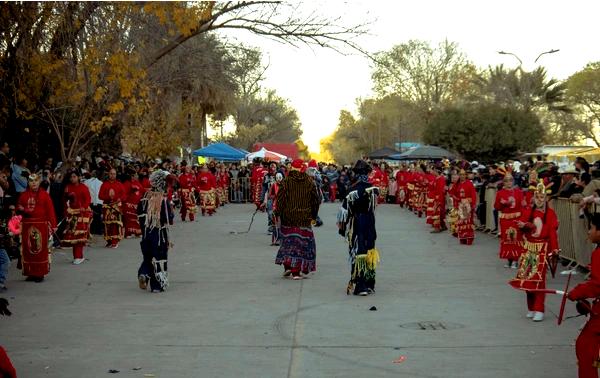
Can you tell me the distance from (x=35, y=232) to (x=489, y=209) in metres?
12.5

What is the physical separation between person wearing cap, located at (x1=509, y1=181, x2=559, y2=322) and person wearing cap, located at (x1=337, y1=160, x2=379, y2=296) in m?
2.61

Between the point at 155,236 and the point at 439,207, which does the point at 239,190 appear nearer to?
the point at 439,207

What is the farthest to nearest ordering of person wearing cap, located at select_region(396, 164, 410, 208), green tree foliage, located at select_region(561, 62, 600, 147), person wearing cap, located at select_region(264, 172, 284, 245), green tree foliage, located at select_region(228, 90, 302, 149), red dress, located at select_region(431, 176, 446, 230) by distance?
green tree foliage, located at select_region(228, 90, 302, 149) < green tree foliage, located at select_region(561, 62, 600, 147) < person wearing cap, located at select_region(396, 164, 410, 208) < red dress, located at select_region(431, 176, 446, 230) < person wearing cap, located at select_region(264, 172, 284, 245)

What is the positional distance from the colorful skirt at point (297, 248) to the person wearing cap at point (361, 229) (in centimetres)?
156

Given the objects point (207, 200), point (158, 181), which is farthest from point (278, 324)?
point (207, 200)

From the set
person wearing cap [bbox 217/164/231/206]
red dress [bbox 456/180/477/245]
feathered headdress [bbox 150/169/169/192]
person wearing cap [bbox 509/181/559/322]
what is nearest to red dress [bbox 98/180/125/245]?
feathered headdress [bbox 150/169/169/192]

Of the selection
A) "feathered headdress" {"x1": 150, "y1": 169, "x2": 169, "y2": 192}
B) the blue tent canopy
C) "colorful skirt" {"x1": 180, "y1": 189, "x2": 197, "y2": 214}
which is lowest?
"colorful skirt" {"x1": 180, "y1": 189, "x2": 197, "y2": 214}

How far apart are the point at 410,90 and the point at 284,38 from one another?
57.6 m

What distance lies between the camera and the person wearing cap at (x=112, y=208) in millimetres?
20047

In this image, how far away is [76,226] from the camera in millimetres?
16484

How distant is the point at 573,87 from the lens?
2879 inches

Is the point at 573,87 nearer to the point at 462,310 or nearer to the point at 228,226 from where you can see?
the point at 228,226

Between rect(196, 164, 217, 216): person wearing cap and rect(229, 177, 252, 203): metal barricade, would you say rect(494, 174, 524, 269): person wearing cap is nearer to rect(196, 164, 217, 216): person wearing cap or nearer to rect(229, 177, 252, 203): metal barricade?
rect(196, 164, 217, 216): person wearing cap

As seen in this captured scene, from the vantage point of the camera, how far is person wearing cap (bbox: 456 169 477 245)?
20609mm
